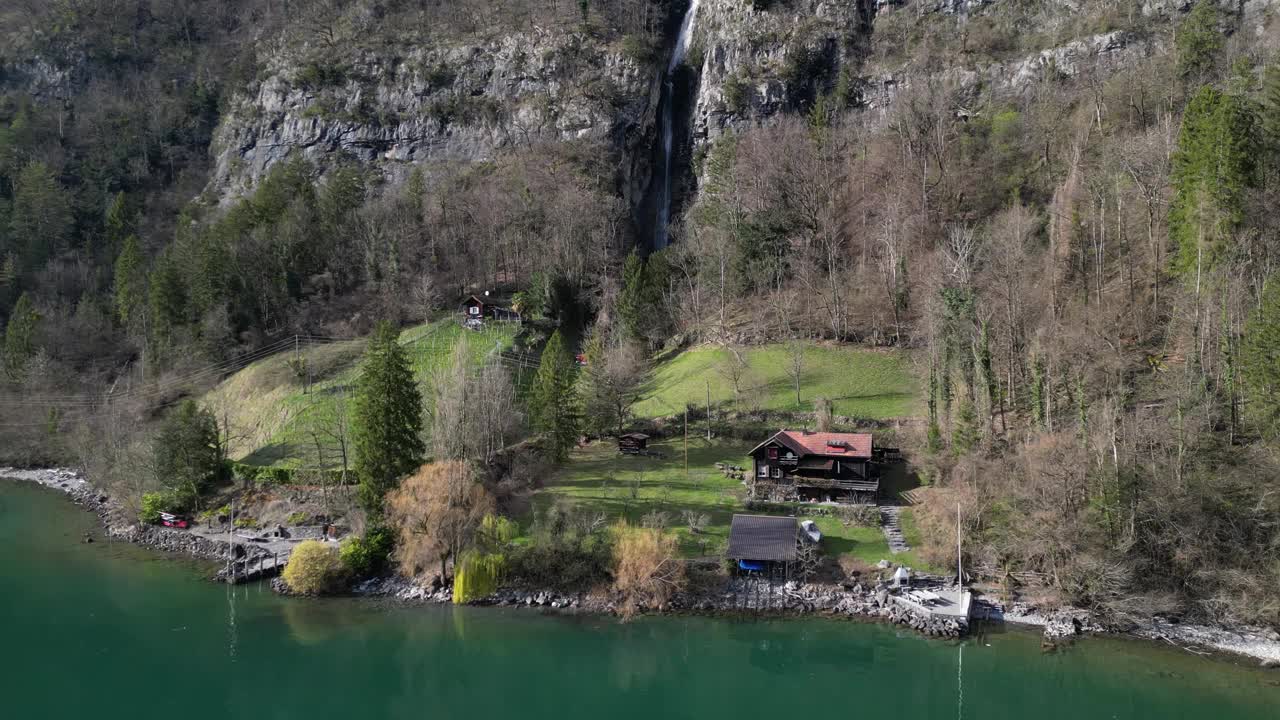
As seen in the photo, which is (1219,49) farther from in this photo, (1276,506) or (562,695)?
(562,695)

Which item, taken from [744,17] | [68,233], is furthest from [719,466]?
[68,233]

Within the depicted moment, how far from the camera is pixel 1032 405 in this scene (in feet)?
127

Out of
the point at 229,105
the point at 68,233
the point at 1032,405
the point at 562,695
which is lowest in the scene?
the point at 562,695

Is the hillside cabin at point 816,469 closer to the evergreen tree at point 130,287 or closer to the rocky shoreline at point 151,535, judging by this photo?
the rocky shoreline at point 151,535

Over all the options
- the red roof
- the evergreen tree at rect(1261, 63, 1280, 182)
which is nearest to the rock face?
the red roof

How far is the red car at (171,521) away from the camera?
141 ft

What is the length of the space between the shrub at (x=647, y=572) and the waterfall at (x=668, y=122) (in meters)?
52.3

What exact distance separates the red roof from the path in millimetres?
2678

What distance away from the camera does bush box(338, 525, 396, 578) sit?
35000 millimetres

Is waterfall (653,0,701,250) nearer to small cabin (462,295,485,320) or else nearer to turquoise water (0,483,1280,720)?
small cabin (462,295,485,320)

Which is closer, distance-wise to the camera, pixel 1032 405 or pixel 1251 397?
pixel 1251 397

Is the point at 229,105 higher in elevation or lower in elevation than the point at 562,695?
higher

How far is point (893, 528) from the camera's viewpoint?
35.9m

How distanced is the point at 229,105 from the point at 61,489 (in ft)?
217
